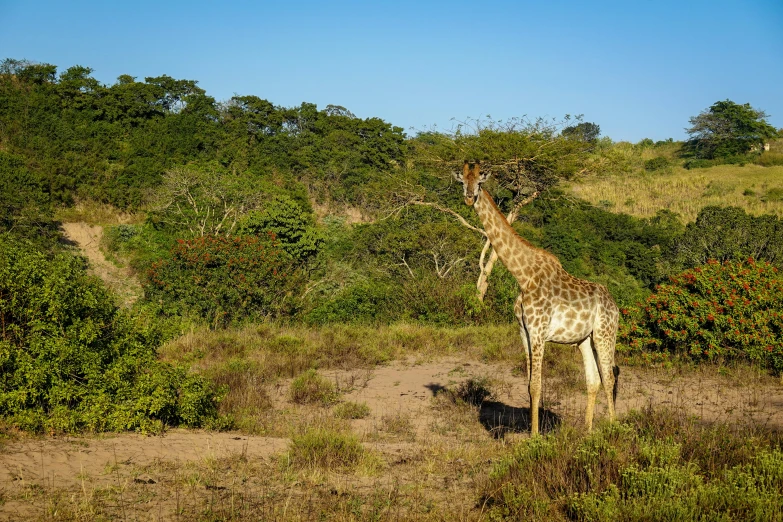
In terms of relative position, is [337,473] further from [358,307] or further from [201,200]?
[201,200]

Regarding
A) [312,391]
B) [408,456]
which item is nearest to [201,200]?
[312,391]

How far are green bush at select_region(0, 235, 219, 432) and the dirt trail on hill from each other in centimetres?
2037

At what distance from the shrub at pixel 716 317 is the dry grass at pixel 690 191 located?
2905cm

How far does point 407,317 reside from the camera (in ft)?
56.0

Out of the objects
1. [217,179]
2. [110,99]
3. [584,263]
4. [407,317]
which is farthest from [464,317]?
[110,99]

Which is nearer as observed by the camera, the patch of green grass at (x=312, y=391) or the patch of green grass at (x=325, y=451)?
the patch of green grass at (x=325, y=451)

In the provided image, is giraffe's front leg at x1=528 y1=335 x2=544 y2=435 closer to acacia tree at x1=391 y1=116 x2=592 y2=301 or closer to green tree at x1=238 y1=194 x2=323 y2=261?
acacia tree at x1=391 y1=116 x2=592 y2=301

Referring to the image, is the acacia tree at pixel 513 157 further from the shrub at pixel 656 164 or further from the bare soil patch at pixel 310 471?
the shrub at pixel 656 164

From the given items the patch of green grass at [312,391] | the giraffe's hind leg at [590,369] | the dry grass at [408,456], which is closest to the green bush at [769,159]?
the dry grass at [408,456]

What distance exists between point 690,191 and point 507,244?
43.1 m

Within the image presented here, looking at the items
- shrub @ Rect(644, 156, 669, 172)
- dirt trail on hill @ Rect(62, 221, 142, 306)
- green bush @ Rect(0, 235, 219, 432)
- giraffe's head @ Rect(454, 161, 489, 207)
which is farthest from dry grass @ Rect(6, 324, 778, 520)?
shrub @ Rect(644, 156, 669, 172)

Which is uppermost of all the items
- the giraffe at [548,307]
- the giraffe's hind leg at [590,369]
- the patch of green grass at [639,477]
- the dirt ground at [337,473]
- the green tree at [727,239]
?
the green tree at [727,239]

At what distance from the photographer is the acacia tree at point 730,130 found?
55531mm

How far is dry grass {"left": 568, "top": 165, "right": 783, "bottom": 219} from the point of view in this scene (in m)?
41.9
